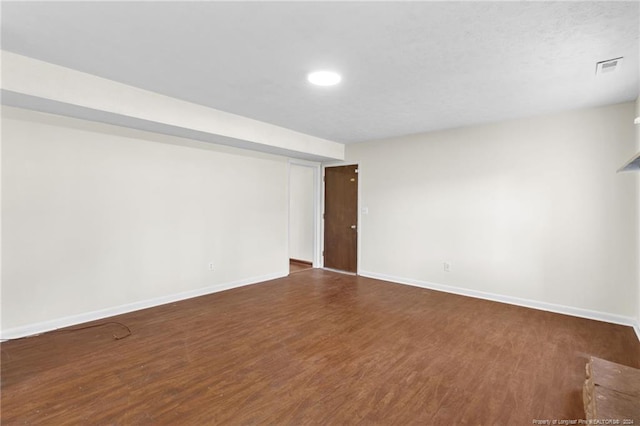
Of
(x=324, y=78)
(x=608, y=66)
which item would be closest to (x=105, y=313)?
(x=324, y=78)

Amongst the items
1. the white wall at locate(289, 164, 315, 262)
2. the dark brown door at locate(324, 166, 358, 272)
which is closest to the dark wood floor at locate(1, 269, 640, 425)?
the dark brown door at locate(324, 166, 358, 272)

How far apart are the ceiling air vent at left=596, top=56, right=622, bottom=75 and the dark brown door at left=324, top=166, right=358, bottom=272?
3.69m

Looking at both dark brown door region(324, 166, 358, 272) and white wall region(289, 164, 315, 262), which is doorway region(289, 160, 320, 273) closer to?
white wall region(289, 164, 315, 262)

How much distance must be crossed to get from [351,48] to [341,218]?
409 centimetres

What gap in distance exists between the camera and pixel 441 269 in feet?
16.0

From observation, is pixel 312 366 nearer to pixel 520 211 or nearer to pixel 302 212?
pixel 520 211

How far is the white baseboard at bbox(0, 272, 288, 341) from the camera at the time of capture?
3061 mm

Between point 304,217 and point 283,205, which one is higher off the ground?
point 283,205

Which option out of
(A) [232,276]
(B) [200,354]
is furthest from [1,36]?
(A) [232,276]

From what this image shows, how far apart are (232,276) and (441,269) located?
10.7ft

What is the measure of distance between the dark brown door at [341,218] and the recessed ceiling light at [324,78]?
304cm

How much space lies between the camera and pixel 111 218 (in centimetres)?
365

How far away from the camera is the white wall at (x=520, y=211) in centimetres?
355

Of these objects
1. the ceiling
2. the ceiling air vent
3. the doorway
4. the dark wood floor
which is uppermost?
the ceiling
